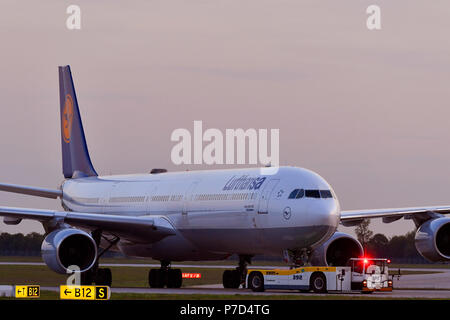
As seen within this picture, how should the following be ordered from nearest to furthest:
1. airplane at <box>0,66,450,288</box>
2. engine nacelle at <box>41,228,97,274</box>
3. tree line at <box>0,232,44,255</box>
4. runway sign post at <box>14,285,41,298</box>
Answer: runway sign post at <box>14,285,41,298</box> → airplane at <box>0,66,450,288</box> → engine nacelle at <box>41,228,97,274</box> → tree line at <box>0,232,44,255</box>

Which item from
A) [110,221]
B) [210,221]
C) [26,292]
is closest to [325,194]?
[210,221]

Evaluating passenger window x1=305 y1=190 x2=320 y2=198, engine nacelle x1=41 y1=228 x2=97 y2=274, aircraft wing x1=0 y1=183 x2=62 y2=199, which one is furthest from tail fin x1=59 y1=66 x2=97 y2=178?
passenger window x1=305 y1=190 x2=320 y2=198

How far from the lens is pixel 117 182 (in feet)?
177

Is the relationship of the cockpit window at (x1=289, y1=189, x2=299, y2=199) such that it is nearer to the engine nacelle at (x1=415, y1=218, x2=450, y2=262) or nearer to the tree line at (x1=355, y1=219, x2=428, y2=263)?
the engine nacelle at (x1=415, y1=218, x2=450, y2=262)

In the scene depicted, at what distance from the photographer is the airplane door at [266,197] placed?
41156 mm

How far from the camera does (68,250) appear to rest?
42000 millimetres

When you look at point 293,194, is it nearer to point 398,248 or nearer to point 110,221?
point 110,221

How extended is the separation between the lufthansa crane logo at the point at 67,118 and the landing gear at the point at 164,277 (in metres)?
12.8

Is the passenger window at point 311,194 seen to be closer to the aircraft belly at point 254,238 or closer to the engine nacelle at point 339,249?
the aircraft belly at point 254,238

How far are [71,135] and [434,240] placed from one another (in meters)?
23.0

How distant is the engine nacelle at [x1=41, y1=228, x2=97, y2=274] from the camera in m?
40.8

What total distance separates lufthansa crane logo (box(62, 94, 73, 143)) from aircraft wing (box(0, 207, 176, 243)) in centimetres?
1136

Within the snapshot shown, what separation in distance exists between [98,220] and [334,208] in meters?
10.4

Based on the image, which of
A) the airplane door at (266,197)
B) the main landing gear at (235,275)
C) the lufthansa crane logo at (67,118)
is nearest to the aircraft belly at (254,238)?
the airplane door at (266,197)
